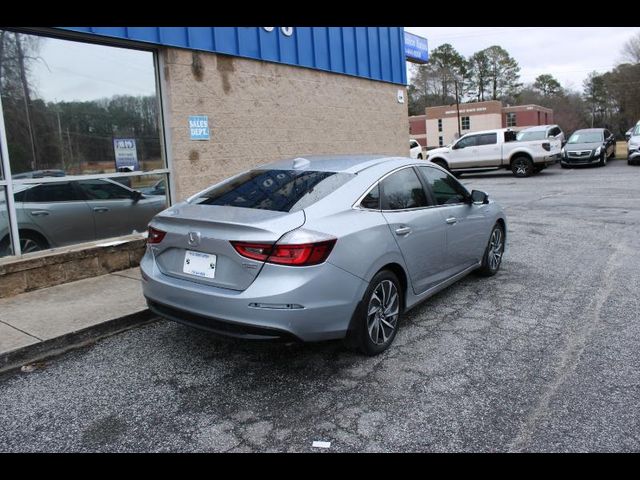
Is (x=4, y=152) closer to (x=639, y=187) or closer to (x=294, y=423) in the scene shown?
(x=294, y=423)

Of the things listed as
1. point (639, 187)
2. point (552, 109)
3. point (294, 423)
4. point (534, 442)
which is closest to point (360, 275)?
point (294, 423)

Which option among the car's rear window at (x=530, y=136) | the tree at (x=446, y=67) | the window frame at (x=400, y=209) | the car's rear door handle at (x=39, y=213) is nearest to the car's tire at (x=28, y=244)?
the car's rear door handle at (x=39, y=213)

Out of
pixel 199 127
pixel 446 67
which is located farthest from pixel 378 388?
pixel 446 67

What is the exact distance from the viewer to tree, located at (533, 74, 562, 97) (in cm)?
10825

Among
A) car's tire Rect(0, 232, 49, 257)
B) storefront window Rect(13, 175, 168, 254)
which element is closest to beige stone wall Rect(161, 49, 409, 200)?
storefront window Rect(13, 175, 168, 254)

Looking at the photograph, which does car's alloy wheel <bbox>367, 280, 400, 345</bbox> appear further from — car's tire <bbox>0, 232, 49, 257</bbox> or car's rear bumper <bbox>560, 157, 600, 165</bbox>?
car's rear bumper <bbox>560, 157, 600, 165</bbox>

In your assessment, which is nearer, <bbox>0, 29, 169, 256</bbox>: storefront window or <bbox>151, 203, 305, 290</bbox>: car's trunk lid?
<bbox>151, 203, 305, 290</bbox>: car's trunk lid

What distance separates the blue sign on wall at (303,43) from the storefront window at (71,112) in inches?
15.3

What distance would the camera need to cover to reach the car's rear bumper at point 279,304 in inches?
132

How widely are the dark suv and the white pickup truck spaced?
1379 mm

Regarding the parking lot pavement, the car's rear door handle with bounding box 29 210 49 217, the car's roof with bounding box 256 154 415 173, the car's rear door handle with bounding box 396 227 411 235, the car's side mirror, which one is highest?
the car's roof with bounding box 256 154 415 173

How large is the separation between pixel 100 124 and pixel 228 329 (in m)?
4.40

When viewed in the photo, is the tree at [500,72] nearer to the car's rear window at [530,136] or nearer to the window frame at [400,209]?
the car's rear window at [530,136]

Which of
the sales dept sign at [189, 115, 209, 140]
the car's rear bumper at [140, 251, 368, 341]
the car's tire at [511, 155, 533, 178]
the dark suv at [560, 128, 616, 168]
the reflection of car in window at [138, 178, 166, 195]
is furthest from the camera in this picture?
the dark suv at [560, 128, 616, 168]
